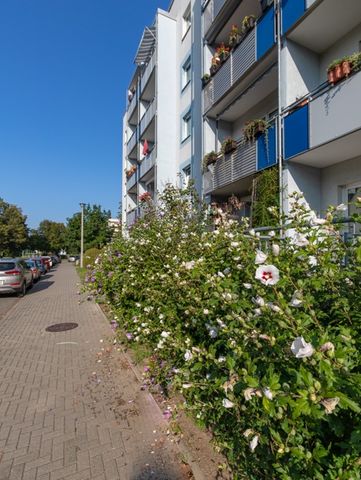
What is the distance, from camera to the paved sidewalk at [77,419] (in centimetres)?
293

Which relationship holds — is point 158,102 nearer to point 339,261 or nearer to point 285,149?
point 285,149

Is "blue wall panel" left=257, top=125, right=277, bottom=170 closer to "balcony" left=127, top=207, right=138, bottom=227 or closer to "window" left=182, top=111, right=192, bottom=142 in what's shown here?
"balcony" left=127, top=207, right=138, bottom=227

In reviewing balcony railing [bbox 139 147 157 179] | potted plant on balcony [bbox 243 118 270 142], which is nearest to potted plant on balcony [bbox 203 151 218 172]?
potted plant on balcony [bbox 243 118 270 142]

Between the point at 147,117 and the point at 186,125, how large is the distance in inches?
181

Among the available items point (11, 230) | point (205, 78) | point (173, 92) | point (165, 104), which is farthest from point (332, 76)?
point (11, 230)

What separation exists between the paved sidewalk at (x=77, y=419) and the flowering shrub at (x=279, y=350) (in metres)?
0.70

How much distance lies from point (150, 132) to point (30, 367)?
1784 cm

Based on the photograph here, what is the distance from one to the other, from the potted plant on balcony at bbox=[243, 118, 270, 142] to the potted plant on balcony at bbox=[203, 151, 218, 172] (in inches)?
98.6

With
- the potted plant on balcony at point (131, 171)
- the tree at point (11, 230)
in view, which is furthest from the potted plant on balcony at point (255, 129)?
the tree at point (11, 230)

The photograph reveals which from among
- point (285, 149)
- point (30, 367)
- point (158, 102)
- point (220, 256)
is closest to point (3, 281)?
point (30, 367)

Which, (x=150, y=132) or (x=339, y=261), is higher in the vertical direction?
(x=150, y=132)

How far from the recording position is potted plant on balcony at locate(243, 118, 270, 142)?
8867 mm

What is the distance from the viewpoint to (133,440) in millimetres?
3320

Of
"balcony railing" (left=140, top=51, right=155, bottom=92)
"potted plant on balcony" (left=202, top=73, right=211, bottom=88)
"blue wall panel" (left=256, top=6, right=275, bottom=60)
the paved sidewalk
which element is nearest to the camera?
the paved sidewalk
